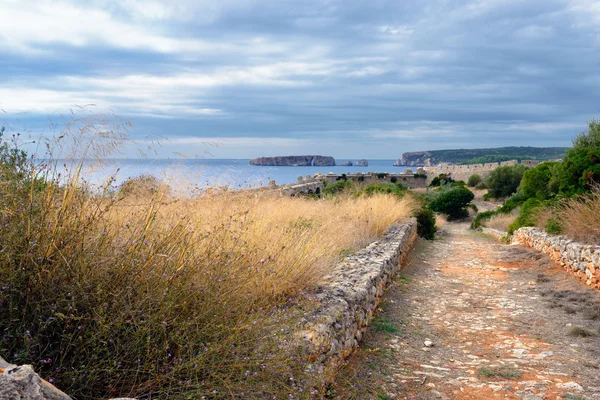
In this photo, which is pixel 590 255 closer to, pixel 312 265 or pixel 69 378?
pixel 312 265

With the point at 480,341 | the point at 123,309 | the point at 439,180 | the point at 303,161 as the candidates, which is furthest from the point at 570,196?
the point at 303,161

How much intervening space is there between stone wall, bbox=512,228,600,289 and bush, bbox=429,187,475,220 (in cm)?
1472

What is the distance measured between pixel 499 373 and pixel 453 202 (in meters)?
23.1

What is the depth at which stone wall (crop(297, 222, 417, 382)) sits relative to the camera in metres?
3.42

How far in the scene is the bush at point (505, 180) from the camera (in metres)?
33.2

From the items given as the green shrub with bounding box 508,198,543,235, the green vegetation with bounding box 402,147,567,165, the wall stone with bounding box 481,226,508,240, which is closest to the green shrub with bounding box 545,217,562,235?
the green shrub with bounding box 508,198,543,235

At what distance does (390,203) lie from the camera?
13422 mm

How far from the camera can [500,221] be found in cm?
1955

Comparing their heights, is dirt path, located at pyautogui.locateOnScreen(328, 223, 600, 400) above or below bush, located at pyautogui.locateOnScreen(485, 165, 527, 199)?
below

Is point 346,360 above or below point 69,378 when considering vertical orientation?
below

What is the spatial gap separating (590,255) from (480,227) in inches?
562

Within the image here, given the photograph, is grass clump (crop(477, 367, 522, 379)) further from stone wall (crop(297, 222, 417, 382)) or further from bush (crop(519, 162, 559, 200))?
bush (crop(519, 162, 559, 200))

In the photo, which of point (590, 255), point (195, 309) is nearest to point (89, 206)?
point (195, 309)

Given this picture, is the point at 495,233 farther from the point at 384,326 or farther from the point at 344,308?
the point at 344,308
